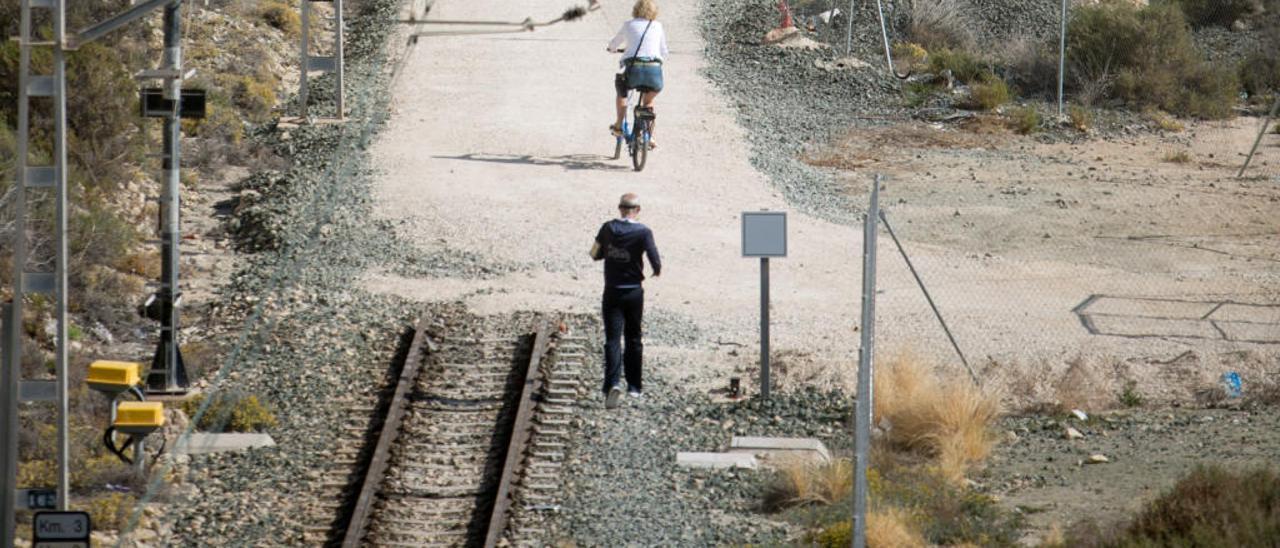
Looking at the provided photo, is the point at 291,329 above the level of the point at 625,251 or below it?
below

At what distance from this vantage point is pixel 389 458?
14.6 meters

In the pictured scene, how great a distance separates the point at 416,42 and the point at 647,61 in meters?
9.24

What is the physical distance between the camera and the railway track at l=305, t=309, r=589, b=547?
529 inches

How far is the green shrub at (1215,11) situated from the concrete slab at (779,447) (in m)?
23.9

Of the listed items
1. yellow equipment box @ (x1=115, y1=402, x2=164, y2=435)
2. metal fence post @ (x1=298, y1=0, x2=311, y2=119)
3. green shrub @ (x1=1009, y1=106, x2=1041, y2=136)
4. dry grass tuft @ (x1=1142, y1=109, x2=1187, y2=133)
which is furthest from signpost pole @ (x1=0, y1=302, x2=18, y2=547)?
dry grass tuft @ (x1=1142, y1=109, x2=1187, y2=133)

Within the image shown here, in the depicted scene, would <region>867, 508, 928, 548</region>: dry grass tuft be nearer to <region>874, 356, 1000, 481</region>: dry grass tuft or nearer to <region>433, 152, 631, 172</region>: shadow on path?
<region>874, 356, 1000, 481</region>: dry grass tuft

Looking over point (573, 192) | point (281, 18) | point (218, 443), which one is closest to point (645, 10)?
point (573, 192)

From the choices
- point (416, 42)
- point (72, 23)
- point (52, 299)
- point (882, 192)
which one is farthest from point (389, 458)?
point (416, 42)

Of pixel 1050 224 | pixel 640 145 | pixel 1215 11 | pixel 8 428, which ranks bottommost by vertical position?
pixel 8 428

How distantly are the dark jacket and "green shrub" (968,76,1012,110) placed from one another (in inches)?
614

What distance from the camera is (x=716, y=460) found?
14.7 m

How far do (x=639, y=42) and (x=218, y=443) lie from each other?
885 centimetres

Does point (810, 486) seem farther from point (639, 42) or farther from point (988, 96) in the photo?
point (988, 96)

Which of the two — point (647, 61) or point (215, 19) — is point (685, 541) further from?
point (215, 19)
